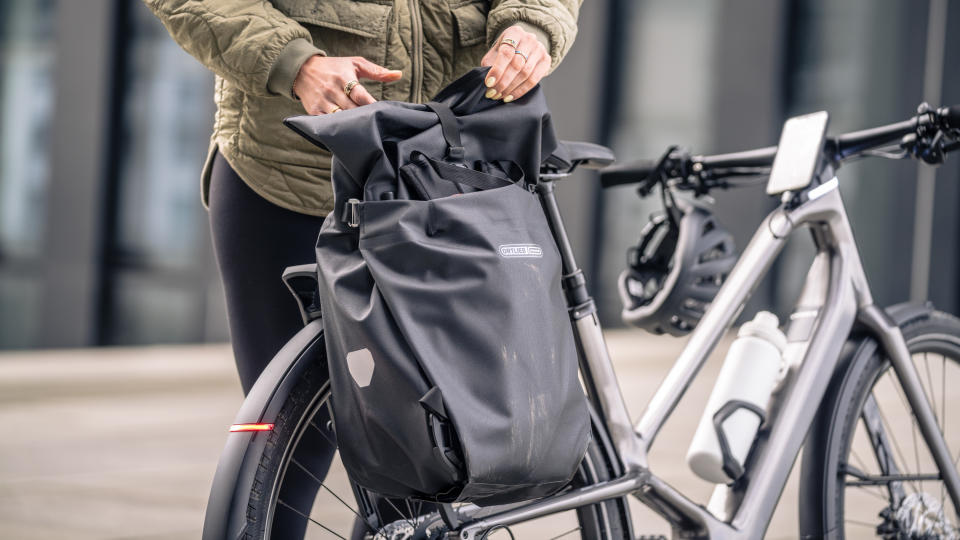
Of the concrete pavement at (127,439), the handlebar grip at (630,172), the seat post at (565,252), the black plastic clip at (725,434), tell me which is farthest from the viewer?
the concrete pavement at (127,439)

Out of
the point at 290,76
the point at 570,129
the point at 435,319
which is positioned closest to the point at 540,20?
the point at 290,76

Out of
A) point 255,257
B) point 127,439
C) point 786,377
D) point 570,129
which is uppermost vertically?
point 570,129

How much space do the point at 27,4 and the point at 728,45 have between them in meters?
6.30

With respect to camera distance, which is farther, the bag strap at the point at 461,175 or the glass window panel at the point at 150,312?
the glass window panel at the point at 150,312

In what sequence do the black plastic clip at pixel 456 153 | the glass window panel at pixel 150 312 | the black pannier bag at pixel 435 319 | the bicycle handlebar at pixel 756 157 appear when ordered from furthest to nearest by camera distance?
1. the glass window panel at pixel 150 312
2. the bicycle handlebar at pixel 756 157
3. the black plastic clip at pixel 456 153
4. the black pannier bag at pixel 435 319

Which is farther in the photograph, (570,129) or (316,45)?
(570,129)

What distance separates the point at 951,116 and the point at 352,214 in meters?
1.36

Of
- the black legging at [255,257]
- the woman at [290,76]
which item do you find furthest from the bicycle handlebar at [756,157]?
the black legging at [255,257]

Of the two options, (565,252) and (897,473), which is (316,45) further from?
(897,473)

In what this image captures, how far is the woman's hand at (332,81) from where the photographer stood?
1.56 metres

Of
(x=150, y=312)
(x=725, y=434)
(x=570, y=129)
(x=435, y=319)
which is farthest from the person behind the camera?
(x=570, y=129)

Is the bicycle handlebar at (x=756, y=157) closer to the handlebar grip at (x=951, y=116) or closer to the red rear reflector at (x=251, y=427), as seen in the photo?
the handlebar grip at (x=951, y=116)

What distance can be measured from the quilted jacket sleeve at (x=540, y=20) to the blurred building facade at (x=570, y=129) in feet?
20.6

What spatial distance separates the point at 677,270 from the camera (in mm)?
2174
